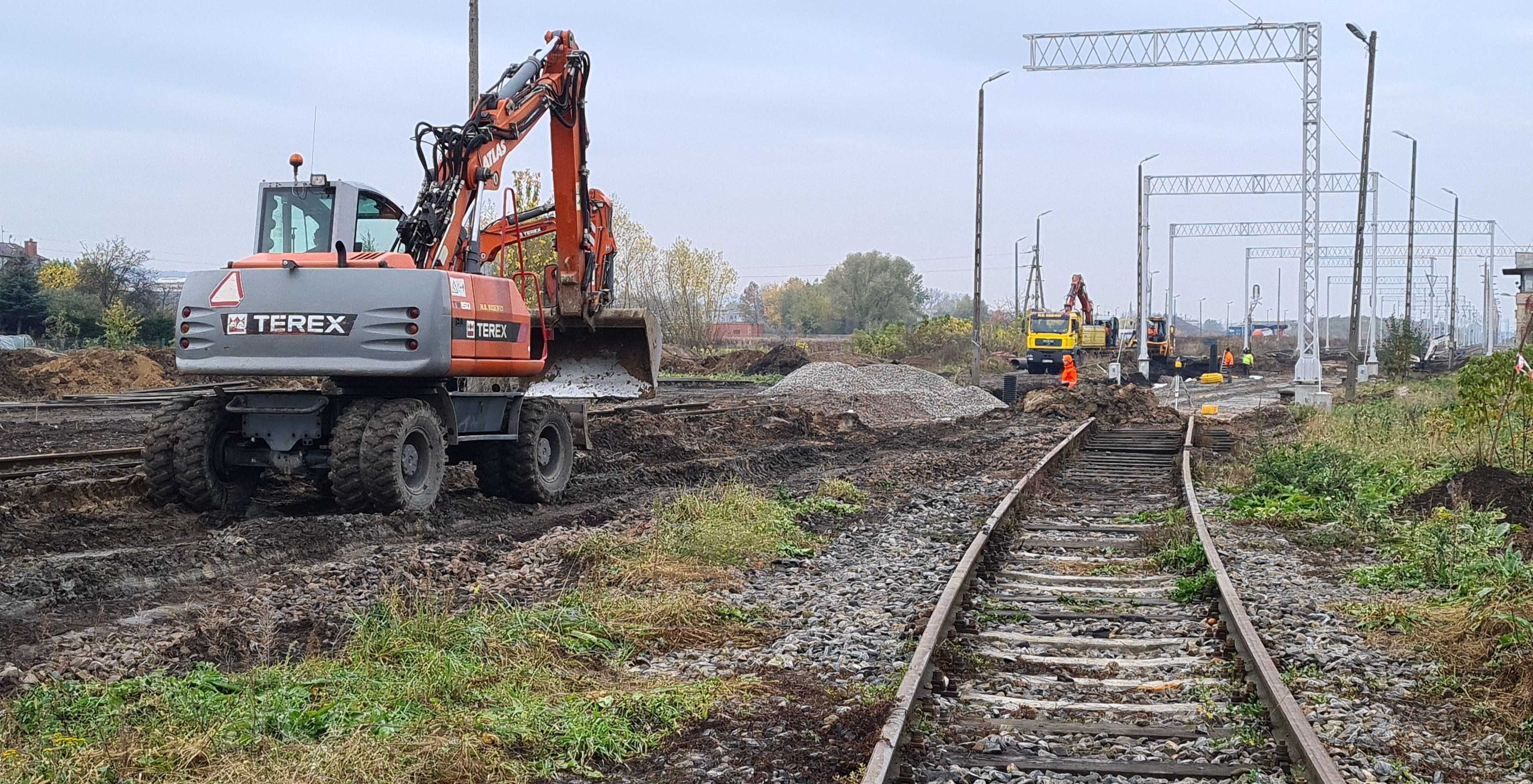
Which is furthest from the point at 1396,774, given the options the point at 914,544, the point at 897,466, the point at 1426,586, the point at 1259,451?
the point at 1259,451

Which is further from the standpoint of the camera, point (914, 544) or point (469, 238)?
Result: point (469, 238)

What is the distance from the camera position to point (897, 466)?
18359mm

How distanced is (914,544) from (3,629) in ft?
22.3

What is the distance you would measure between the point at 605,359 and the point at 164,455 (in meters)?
4.91

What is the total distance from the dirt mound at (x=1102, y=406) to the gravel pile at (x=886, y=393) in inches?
56.1

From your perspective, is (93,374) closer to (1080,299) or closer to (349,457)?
(349,457)

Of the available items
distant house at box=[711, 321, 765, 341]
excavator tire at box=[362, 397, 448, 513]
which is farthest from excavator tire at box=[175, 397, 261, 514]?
distant house at box=[711, 321, 765, 341]

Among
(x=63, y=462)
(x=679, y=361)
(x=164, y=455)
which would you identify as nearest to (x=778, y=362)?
(x=679, y=361)

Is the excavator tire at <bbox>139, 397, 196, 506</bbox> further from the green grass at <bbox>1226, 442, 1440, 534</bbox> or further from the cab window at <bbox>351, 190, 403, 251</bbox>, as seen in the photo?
the green grass at <bbox>1226, 442, 1440, 534</bbox>

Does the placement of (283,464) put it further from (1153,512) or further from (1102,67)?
(1102,67)

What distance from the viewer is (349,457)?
11570mm

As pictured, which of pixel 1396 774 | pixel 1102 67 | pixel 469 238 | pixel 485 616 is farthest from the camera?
pixel 1102 67

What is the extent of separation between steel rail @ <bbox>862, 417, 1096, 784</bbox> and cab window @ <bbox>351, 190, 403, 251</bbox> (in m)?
6.15

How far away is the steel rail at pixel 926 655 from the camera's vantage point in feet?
17.3
